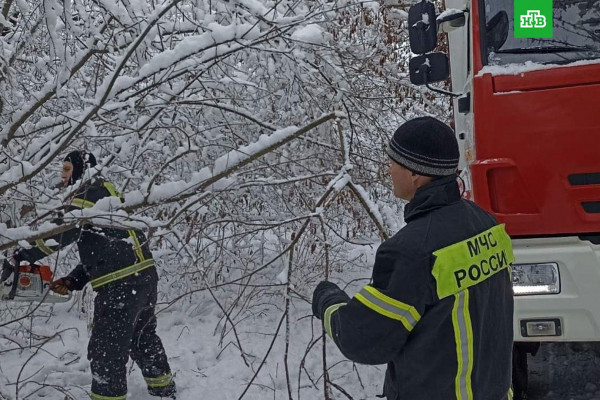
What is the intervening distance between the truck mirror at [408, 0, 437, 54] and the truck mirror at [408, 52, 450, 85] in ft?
0.20

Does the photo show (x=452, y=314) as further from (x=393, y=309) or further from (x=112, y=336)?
(x=112, y=336)

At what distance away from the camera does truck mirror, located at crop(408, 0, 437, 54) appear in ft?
12.4

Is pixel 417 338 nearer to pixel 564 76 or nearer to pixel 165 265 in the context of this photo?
pixel 564 76

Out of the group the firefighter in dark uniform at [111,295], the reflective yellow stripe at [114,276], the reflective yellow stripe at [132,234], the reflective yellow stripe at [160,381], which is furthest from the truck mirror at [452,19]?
the reflective yellow stripe at [160,381]

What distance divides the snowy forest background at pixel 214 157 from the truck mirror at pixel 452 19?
62 cm

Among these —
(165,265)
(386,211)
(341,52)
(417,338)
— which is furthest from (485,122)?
(165,265)

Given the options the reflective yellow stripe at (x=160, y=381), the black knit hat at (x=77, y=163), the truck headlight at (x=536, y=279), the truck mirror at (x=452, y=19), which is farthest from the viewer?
the reflective yellow stripe at (x=160, y=381)

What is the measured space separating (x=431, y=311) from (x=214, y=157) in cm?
404

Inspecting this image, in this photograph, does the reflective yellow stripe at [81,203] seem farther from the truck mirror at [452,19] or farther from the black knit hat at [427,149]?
the truck mirror at [452,19]

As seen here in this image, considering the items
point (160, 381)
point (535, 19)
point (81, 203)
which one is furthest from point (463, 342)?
point (160, 381)

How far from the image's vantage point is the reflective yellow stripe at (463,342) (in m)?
1.85

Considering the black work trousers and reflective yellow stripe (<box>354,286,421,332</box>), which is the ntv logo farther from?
the black work trousers

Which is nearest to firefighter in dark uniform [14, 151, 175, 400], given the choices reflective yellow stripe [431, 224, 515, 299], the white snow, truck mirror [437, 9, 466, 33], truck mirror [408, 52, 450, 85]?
the white snow

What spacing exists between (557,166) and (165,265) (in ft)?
13.1
